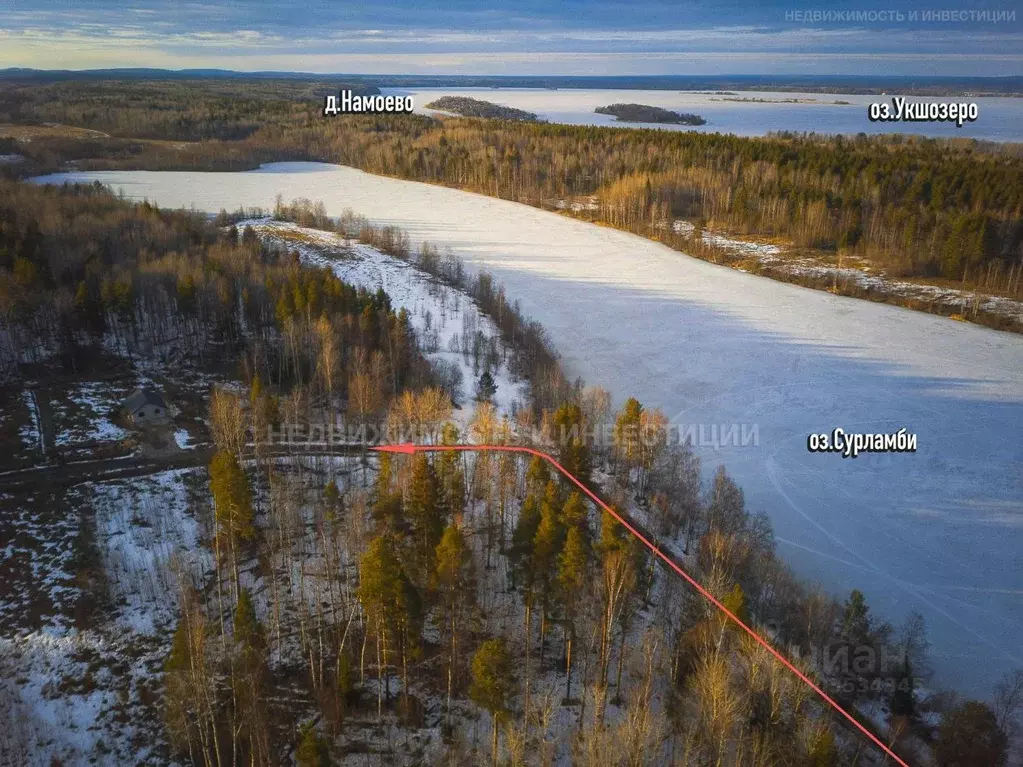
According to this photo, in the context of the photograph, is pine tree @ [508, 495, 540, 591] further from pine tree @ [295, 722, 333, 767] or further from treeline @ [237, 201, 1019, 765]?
pine tree @ [295, 722, 333, 767]

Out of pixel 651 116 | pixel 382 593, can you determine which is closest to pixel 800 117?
pixel 651 116

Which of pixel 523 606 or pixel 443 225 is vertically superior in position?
pixel 443 225

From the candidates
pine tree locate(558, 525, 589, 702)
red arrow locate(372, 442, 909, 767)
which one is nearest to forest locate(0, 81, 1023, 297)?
red arrow locate(372, 442, 909, 767)

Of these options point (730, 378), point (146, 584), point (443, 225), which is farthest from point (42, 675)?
point (443, 225)

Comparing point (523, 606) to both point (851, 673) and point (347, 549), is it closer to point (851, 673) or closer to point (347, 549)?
point (347, 549)

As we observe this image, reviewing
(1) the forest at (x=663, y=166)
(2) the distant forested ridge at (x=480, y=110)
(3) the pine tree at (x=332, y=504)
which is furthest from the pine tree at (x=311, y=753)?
(2) the distant forested ridge at (x=480, y=110)

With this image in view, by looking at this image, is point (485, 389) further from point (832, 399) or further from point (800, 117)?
point (800, 117)
